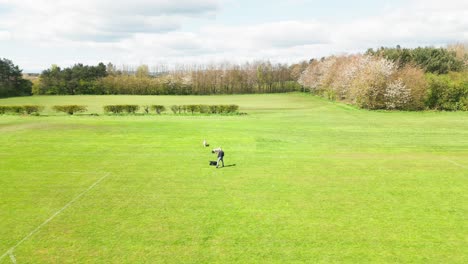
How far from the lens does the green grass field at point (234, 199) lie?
14242 millimetres

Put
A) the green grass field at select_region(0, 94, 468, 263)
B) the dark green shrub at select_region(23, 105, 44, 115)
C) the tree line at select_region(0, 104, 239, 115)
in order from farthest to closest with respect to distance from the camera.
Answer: the tree line at select_region(0, 104, 239, 115) < the dark green shrub at select_region(23, 105, 44, 115) < the green grass field at select_region(0, 94, 468, 263)

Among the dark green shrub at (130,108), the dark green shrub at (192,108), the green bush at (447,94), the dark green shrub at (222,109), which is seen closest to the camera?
the dark green shrub at (130,108)

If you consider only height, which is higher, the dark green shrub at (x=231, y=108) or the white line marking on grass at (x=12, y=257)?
the dark green shrub at (x=231, y=108)

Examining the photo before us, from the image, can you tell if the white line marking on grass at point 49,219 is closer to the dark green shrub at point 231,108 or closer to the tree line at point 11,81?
the dark green shrub at point 231,108

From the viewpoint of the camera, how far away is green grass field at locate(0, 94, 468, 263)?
561 inches

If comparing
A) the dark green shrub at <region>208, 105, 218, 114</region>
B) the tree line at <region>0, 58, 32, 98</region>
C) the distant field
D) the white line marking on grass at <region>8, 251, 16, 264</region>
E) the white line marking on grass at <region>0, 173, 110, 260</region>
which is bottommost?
the white line marking on grass at <region>8, 251, 16, 264</region>

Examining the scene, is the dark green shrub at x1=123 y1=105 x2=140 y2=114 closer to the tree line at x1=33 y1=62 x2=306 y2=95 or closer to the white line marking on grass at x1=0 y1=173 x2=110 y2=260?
the white line marking on grass at x1=0 y1=173 x2=110 y2=260

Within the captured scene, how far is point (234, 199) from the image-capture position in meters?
19.9

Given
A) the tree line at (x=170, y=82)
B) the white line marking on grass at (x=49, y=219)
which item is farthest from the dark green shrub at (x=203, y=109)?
the tree line at (x=170, y=82)

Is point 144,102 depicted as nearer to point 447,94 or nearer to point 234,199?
point 447,94

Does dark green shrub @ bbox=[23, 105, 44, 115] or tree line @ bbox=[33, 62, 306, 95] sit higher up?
tree line @ bbox=[33, 62, 306, 95]

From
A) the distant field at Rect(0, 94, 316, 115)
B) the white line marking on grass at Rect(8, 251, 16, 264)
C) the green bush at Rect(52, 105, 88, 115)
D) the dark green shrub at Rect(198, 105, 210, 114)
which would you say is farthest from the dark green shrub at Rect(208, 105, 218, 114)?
the white line marking on grass at Rect(8, 251, 16, 264)

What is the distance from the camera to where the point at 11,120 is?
166ft

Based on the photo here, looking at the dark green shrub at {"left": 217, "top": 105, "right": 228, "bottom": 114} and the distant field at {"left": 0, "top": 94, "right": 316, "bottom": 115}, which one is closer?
the dark green shrub at {"left": 217, "top": 105, "right": 228, "bottom": 114}
